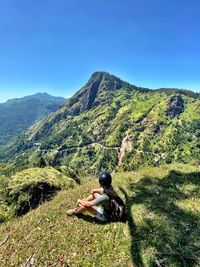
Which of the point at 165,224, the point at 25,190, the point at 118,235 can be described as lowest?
the point at 25,190

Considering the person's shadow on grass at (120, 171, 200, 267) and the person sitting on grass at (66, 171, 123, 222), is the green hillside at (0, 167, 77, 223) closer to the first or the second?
the person's shadow on grass at (120, 171, 200, 267)

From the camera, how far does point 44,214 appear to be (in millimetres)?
17438

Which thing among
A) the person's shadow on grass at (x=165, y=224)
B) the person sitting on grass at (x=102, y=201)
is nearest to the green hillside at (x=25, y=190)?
the person's shadow on grass at (x=165, y=224)

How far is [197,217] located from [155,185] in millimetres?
4917

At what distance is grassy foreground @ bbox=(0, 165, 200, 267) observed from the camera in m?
12.8

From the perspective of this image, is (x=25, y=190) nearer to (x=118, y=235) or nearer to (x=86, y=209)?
(x=86, y=209)

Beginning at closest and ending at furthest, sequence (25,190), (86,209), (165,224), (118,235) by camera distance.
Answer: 1. (118,235)
2. (165,224)
3. (86,209)
4. (25,190)

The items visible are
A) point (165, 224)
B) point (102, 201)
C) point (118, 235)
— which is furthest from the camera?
point (102, 201)

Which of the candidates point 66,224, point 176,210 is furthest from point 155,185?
point 66,224

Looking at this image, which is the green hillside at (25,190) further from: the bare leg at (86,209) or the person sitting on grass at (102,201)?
the person sitting on grass at (102,201)

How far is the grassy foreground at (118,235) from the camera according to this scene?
1281 cm

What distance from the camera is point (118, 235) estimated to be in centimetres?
1439

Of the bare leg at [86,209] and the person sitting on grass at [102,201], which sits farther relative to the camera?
the bare leg at [86,209]


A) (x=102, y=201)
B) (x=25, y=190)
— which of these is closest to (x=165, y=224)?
(x=102, y=201)
